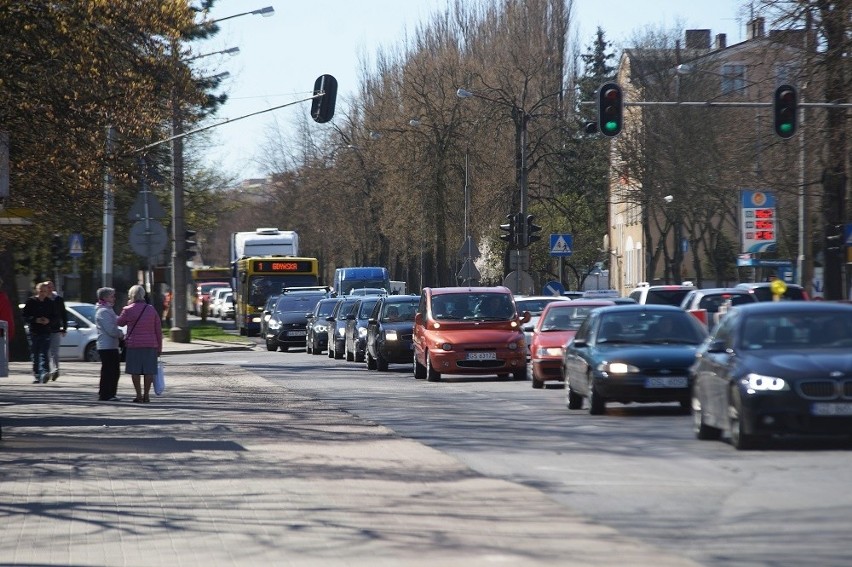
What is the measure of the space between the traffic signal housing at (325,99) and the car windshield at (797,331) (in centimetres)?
2205

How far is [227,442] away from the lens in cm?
1794

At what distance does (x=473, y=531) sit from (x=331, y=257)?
9180 cm

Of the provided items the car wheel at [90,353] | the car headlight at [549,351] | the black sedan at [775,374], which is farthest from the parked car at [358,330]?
the black sedan at [775,374]

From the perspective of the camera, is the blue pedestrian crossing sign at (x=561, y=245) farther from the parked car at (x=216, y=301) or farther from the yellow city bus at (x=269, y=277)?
the parked car at (x=216, y=301)

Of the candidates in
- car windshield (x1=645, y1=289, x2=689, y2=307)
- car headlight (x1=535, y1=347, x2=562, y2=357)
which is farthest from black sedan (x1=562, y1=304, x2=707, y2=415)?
car windshield (x1=645, y1=289, x2=689, y2=307)

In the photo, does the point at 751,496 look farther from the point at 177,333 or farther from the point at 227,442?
the point at 177,333

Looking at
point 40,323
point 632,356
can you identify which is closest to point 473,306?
point 40,323

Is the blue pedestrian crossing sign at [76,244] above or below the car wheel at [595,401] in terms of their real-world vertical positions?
above

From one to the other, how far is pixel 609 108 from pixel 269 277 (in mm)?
32195

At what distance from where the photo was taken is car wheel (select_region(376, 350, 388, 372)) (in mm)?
36528

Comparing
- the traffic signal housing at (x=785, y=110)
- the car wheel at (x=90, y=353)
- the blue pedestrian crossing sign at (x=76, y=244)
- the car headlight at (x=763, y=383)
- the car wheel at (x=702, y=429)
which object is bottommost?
the car wheel at (x=90, y=353)

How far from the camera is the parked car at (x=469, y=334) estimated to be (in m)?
30.7

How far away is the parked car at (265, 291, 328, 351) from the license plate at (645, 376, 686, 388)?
31839 mm

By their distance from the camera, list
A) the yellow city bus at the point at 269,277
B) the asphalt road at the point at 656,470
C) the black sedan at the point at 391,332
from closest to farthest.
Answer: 1. the asphalt road at the point at 656,470
2. the black sedan at the point at 391,332
3. the yellow city bus at the point at 269,277
